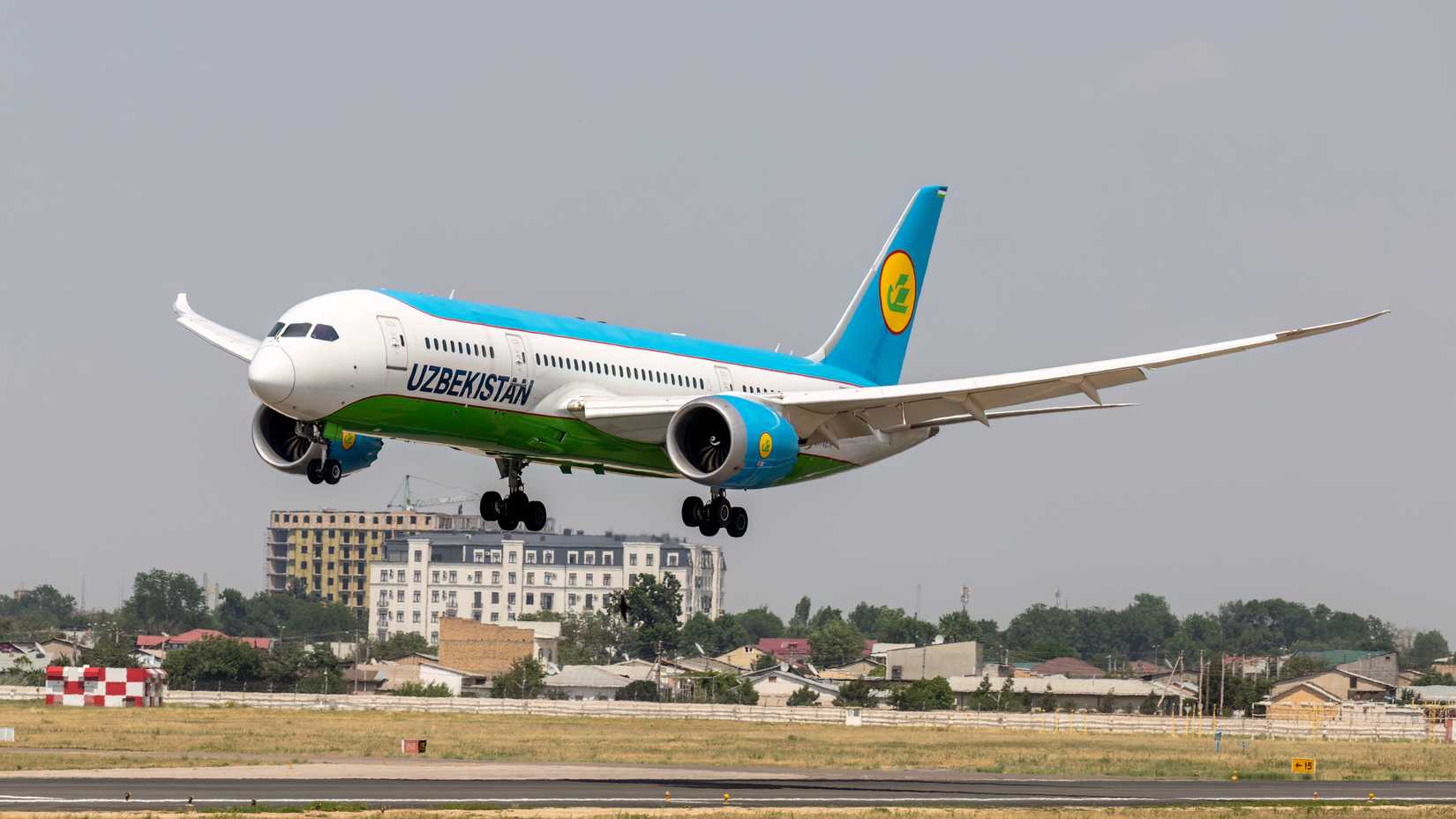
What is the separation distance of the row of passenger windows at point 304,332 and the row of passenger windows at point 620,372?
6345 millimetres

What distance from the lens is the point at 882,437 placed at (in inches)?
2420

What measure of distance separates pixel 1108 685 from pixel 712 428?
114m

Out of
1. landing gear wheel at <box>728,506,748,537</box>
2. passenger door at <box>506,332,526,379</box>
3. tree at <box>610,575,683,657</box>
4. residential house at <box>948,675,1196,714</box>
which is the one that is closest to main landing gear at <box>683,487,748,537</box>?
landing gear wheel at <box>728,506,748,537</box>

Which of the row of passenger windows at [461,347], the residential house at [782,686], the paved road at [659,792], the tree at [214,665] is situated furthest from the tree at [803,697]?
the row of passenger windows at [461,347]

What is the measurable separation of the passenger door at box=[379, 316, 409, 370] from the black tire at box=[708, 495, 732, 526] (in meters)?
12.0

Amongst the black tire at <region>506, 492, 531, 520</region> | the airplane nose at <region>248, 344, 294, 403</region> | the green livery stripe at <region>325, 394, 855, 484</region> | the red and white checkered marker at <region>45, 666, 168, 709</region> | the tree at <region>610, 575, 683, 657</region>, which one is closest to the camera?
the airplane nose at <region>248, 344, 294, 403</region>

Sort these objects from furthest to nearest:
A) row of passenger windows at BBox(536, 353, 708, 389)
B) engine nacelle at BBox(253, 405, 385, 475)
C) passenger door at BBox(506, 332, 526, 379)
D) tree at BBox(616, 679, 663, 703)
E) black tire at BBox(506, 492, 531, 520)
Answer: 1. tree at BBox(616, 679, 663, 703)
2. black tire at BBox(506, 492, 531, 520)
3. engine nacelle at BBox(253, 405, 385, 475)
4. row of passenger windows at BBox(536, 353, 708, 389)
5. passenger door at BBox(506, 332, 526, 379)

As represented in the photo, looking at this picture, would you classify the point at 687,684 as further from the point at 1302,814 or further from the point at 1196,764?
the point at 1302,814

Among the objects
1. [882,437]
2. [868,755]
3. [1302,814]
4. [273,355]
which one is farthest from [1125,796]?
[273,355]

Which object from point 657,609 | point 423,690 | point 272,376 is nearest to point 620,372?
point 272,376

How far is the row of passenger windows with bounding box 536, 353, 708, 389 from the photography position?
5191 cm

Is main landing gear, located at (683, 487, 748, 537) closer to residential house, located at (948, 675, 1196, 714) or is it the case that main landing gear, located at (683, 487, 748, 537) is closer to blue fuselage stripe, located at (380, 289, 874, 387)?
blue fuselage stripe, located at (380, 289, 874, 387)

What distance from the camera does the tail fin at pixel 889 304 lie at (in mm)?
67875

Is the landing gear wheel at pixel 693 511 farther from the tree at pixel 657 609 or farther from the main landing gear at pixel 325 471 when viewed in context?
the tree at pixel 657 609
